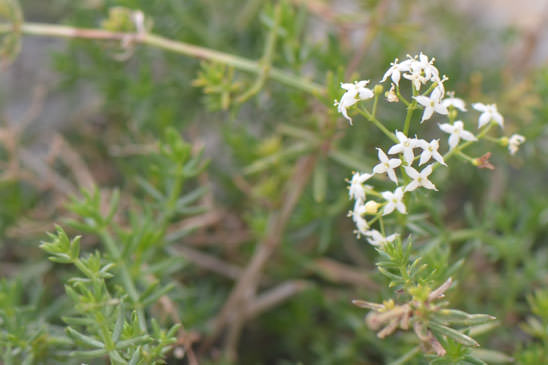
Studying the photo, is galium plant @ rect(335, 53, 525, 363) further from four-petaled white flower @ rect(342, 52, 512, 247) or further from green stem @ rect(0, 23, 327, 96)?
green stem @ rect(0, 23, 327, 96)

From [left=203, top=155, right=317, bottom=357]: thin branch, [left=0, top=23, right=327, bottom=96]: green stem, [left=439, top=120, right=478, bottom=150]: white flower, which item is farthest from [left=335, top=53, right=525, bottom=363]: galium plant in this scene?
[left=203, top=155, right=317, bottom=357]: thin branch

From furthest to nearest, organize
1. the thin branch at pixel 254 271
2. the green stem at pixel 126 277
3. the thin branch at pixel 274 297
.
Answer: the thin branch at pixel 274 297, the thin branch at pixel 254 271, the green stem at pixel 126 277

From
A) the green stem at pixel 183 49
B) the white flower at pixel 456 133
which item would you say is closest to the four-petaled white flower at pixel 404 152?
the white flower at pixel 456 133

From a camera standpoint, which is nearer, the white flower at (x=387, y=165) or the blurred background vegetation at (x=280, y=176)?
the white flower at (x=387, y=165)

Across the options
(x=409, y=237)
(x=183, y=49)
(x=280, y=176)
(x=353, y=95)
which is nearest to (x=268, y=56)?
(x=183, y=49)

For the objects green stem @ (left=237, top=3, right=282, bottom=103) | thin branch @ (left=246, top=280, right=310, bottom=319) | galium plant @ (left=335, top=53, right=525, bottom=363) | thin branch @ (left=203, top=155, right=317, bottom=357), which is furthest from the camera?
thin branch @ (left=246, top=280, right=310, bottom=319)

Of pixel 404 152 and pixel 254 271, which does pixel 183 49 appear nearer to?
pixel 254 271

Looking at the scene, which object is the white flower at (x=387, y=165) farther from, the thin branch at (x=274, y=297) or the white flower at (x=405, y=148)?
the thin branch at (x=274, y=297)

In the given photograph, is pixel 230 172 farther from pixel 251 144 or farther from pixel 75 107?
pixel 75 107

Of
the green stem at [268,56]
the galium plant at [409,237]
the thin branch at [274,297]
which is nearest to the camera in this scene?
the galium plant at [409,237]
